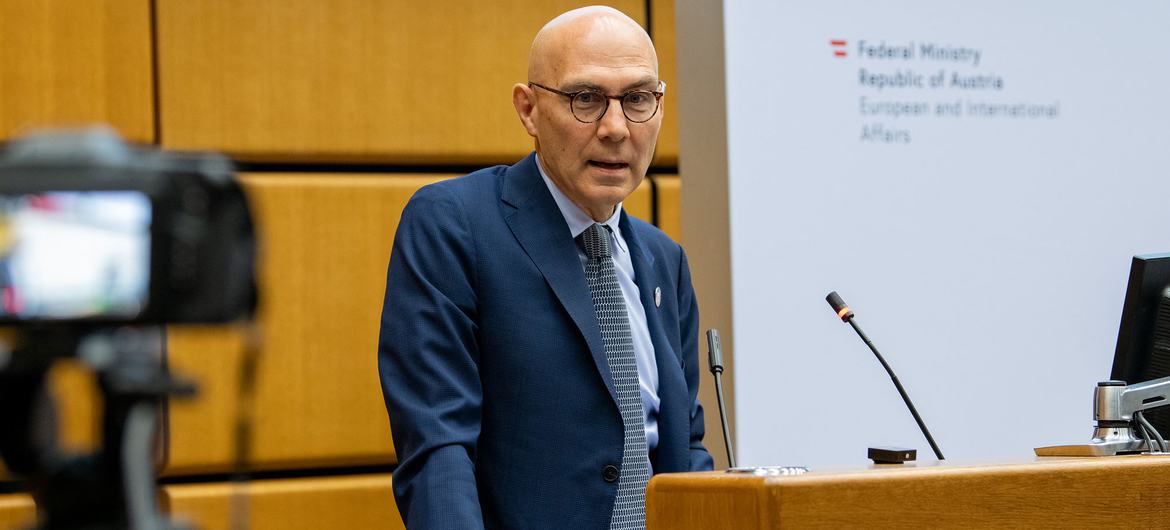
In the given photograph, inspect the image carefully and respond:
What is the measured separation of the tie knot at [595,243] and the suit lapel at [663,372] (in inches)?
4.3

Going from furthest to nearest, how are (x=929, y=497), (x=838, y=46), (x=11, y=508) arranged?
(x=838, y=46) → (x=11, y=508) → (x=929, y=497)

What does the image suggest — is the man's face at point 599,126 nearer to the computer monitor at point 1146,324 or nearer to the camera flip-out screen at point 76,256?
the computer monitor at point 1146,324

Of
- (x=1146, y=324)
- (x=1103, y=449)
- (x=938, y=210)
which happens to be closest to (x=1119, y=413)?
(x=1103, y=449)

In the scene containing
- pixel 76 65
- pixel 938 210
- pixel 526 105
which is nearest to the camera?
pixel 526 105

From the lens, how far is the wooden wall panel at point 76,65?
2.36m

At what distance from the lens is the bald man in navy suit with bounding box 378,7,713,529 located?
1.74 m

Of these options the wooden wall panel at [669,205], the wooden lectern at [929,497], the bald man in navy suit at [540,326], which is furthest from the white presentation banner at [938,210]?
the wooden lectern at [929,497]

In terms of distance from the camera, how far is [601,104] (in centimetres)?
195

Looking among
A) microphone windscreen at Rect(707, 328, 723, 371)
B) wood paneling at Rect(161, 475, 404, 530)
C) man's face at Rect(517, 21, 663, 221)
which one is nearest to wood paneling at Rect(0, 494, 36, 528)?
wood paneling at Rect(161, 475, 404, 530)

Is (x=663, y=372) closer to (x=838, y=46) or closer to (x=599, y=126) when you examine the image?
(x=599, y=126)

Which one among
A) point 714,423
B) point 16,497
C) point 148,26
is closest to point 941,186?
point 714,423

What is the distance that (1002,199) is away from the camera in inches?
115

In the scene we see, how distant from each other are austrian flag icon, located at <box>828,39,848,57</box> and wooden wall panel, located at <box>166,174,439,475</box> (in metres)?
1.01

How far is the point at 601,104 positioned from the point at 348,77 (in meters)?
0.84
